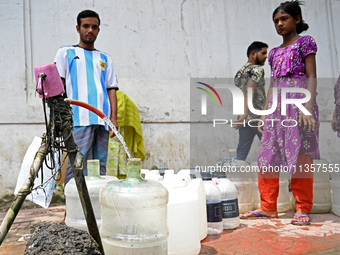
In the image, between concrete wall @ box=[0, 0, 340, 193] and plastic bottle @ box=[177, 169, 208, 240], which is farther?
concrete wall @ box=[0, 0, 340, 193]

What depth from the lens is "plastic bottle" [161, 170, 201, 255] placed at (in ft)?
6.56

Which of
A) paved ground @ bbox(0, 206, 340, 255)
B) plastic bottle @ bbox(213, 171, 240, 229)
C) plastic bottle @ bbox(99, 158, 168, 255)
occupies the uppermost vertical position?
plastic bottle @ bbox(99, 158, 168, 255)

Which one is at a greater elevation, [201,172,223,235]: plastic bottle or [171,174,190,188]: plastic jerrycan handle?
[171,174,190,188]: plastic jerrycan handle

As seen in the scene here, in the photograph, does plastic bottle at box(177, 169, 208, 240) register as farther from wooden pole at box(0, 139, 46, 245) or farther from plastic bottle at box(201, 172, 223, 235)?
wooden pole at box(0, 139, 46, 245)

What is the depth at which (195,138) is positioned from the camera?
5375 mm

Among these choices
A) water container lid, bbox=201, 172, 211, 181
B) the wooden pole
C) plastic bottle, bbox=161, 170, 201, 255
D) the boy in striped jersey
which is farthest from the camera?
the boy in striped jersey

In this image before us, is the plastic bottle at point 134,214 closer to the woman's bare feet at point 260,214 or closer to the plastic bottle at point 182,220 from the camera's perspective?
the plastic bottle at point 182,220

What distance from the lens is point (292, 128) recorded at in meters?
3.12

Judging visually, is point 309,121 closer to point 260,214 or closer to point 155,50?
point 260,214

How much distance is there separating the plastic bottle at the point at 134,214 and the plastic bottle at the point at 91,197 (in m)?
0.38

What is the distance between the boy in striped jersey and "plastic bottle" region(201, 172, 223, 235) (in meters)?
0.97

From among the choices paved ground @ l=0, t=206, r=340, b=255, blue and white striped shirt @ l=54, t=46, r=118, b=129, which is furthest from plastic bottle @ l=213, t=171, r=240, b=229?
blue and white striped shirt @ l=54, t=46, r=118, b=129

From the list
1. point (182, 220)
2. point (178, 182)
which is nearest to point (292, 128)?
point (178, 182)

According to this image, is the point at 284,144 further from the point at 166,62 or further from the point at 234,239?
the point at 166,62
